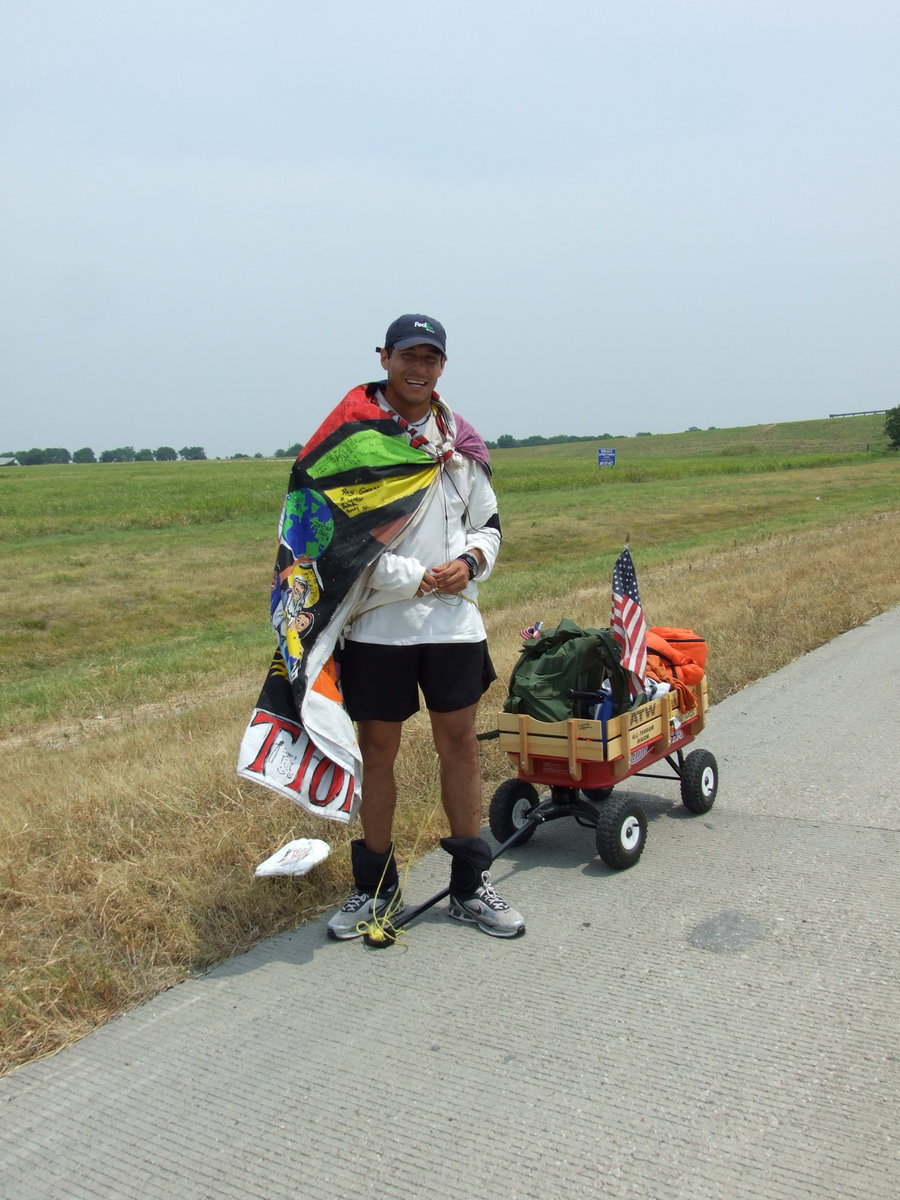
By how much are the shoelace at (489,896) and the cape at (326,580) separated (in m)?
0.57

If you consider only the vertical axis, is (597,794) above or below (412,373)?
below

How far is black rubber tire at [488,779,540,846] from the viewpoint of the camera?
15.3 ft

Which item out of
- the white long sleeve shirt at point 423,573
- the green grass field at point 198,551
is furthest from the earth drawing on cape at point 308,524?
the green grass field at point 198,551

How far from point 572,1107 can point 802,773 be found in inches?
128

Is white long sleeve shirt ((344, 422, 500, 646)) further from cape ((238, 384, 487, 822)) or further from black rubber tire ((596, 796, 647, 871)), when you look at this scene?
black rubber tire ((596, 796, 647, 871))

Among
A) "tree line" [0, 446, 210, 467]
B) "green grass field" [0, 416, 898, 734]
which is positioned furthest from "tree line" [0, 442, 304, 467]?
"green grass field" [0, 416, 898, 734]

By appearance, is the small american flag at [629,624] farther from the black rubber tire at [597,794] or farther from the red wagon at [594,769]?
the black rubber tire at [597,794]

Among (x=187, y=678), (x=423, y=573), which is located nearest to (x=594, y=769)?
(x=423, y=573)

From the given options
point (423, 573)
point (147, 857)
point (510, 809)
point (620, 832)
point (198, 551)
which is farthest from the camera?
point (198, 551)

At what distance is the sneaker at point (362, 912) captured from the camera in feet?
12.4

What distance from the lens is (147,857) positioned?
4.38 m

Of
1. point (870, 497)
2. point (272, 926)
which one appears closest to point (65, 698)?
point (272, 926)

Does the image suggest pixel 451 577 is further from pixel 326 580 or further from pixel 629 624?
pixel 629 624

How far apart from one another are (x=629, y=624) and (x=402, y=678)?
1241 mm
